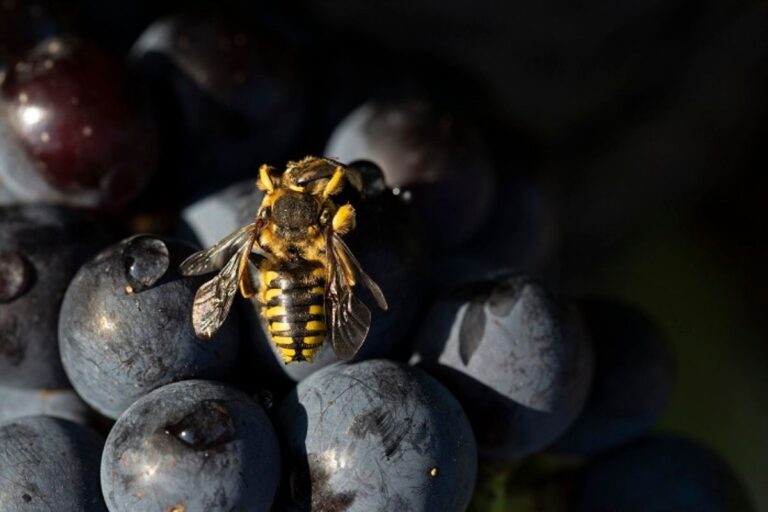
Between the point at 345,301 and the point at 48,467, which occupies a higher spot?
the point at 345,301

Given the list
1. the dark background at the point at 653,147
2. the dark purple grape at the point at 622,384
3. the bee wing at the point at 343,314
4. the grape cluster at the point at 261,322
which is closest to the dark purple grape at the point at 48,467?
the grape cluster at the point at 261,322

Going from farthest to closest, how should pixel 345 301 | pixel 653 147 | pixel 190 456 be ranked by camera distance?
pixel 653 147, pixel 345 301, pixel 190 456

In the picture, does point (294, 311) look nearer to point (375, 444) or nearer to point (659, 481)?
point (375, 444)

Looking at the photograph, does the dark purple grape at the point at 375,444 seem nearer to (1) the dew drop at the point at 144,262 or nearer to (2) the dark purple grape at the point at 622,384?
(1) the dew drop at the point at 144,262

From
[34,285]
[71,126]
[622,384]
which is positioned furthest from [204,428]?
[622,384]

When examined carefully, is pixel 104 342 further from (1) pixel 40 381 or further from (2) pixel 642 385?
(2) pixel 642 385
